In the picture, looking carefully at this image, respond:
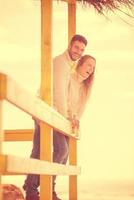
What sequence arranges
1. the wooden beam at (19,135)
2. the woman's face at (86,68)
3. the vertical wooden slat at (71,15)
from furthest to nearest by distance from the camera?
the wooden beam at (19,135), the vertical wooden slat at (71,15), the woman's face at (86,68)

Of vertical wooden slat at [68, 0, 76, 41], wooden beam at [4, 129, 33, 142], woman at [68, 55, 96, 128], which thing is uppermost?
vertical wooden slat at [68, 0, 76, 41]

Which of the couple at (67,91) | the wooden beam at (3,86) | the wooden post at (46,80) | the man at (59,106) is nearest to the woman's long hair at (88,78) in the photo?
the couple at (67,91)

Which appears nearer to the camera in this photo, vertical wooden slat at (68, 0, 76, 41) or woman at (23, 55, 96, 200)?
woman at (23, 55, 96, 200)

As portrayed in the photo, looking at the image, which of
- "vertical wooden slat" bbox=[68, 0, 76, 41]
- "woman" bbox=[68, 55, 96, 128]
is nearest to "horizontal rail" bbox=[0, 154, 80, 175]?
"woman" bbox=[68, 55, 96, 128]

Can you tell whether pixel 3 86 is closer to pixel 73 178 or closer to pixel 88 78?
pixel 88 78

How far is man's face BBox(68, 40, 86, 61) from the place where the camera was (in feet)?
13.2

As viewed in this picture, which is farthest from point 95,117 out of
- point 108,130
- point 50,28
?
point 50,28

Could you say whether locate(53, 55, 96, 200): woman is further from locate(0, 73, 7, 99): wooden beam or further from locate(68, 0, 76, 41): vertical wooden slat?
locate(0, 73, 7, 99): wooden beam

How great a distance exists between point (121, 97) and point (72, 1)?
254 inches

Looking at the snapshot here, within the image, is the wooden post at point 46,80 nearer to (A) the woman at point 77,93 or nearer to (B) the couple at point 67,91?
(B) the couple at point 67,91

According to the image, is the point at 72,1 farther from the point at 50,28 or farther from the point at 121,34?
the point at 121,34

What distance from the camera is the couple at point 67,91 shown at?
11.7ft

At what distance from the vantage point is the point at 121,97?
1052 centimetres

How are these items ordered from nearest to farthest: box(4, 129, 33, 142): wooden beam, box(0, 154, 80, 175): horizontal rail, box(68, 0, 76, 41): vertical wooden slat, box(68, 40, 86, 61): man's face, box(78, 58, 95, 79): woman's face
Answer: box(0, 154, 80, 175): horizontal rail → box(68, 40, 86, 61): man's face → box(78, 58, 95, 79): woman's face → box(68, 0, 76, 41): vertical wooden slat → box(4, 129, 33, 142): wooden beam
